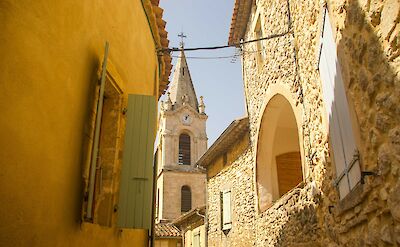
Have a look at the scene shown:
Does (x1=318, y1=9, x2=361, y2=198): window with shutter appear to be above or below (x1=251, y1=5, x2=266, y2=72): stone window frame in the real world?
below

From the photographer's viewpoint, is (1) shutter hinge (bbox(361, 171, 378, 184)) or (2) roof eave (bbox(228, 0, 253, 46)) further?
(2) roof eave (bbox(228, 0, 253, 46))

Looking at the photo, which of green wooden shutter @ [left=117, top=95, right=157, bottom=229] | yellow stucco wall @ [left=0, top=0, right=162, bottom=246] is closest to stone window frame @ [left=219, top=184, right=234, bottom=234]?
green wooden shutter @ [left=117, top=95, right=157, bottom=229]

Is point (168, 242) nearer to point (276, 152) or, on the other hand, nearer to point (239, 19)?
point (276, 152)

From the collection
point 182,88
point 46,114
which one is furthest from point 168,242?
point 46,114

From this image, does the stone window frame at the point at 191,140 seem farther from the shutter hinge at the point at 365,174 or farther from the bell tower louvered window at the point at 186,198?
the shutter hinge at the point at 365,174

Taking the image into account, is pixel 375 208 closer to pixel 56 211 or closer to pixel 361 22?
pixel 361 22

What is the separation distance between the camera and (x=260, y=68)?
8.98 m

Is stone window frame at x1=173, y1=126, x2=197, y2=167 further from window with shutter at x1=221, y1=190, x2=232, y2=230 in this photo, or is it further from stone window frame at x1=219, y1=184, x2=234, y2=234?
window with shutter at x1=221, y1=190, x2=232, y2=230

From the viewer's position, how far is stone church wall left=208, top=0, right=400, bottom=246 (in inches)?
104

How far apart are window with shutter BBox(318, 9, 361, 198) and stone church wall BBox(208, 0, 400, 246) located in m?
0.17

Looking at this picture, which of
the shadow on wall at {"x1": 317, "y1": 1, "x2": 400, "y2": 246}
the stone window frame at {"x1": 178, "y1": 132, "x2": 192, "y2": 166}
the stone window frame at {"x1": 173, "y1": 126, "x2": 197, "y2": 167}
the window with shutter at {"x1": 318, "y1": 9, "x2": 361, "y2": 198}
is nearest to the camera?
the shadow on wall at {"x1": 317, "y1": 1, "x2": 400, "y2": 246}

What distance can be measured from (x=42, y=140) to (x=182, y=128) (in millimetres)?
28385

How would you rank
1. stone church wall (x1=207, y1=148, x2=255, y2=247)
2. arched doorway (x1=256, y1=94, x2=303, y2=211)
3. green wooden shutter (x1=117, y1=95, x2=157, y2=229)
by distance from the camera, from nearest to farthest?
green wooden shutter (x1=117, y1=95, x2=157, y2=229) → arched doorway (x1=256, y1=94, x2=303, y2=211) → stone church wall (x1=207, y1=148, x2=255, y2=247)

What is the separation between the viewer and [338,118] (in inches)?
156
